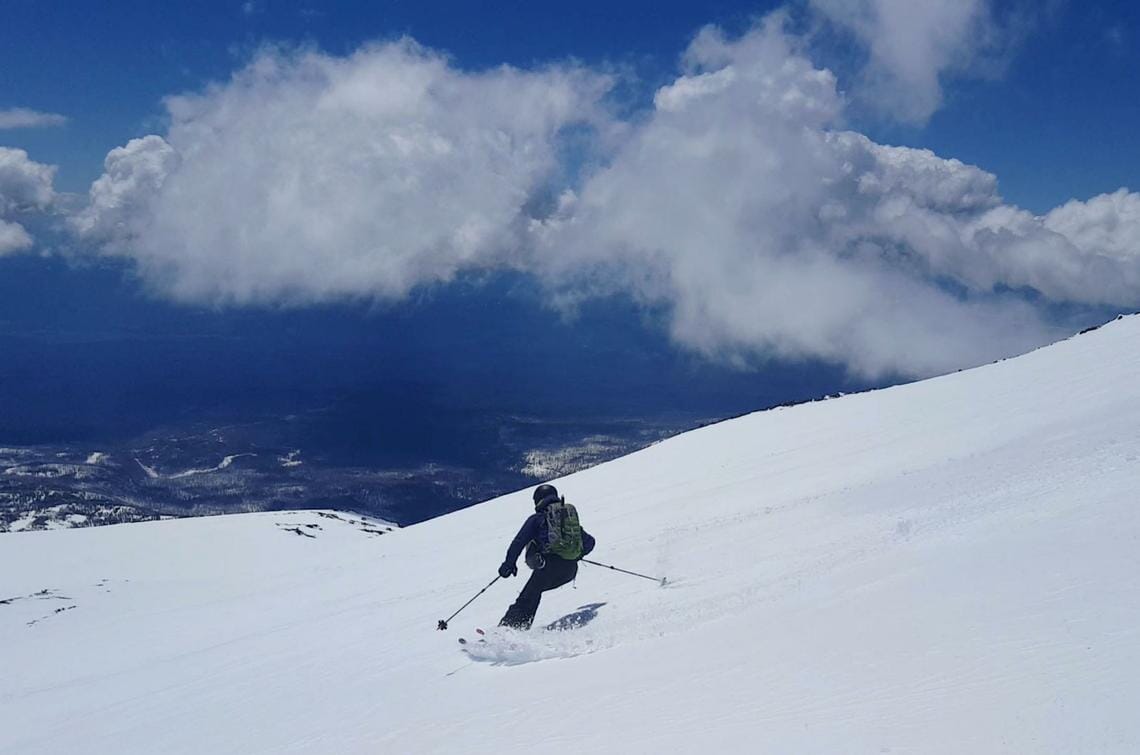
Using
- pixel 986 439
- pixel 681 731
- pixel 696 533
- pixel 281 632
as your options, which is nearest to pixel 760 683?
pixel 681 731

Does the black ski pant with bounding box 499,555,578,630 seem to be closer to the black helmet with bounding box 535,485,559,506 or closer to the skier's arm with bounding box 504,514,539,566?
the skier's arm with bounding box 504,514,539,566

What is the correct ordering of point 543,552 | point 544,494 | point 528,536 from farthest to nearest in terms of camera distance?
point 544,494
point 528,536
point 543,552

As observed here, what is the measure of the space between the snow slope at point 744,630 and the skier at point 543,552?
3.23ft

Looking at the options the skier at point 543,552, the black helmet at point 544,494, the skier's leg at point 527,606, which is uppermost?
the black helmet at point 544,494

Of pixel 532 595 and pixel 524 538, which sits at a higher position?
pixel 524 538

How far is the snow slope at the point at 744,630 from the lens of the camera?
6.21 m

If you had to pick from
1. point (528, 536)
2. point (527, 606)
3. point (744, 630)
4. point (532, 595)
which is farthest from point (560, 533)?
point (744, 630)

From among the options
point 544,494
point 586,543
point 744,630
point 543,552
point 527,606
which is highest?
point 544,494

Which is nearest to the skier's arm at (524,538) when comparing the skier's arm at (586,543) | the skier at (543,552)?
the skier at (543,552)

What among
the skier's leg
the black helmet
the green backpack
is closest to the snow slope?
the skier's leg

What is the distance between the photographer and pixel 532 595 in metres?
11.9

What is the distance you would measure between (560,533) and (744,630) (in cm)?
384

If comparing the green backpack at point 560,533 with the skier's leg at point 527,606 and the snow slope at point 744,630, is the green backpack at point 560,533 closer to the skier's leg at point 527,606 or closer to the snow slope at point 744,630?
the skier's leg at point 527,606

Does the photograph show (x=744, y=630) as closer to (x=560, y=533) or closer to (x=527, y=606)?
(x=560, y=533)
